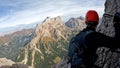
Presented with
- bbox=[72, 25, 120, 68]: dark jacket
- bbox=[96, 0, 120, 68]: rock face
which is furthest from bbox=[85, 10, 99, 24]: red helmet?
bbox=[96, 0, 120, 68]: rock face

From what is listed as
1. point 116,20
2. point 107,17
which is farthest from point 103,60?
point 116,20

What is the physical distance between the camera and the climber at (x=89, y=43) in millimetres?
10570

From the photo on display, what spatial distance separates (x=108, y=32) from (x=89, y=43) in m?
9.64

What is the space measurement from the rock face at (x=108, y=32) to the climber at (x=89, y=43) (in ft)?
20.0

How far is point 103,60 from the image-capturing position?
1873 cm

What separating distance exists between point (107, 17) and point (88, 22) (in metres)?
10.6

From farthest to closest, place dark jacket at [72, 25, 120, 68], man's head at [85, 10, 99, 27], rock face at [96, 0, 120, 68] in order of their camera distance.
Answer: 1. rock face at [96, 0, 120, 68]
2. man's head at [85, 10, 99, 27]
3. dark jacket at [72, 25, 120, 68]

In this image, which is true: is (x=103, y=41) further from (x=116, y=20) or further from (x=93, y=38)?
(x=116, y=20)

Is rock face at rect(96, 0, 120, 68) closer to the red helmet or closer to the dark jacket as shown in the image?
the dark jacket

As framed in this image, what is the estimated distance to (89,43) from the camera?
1060cm

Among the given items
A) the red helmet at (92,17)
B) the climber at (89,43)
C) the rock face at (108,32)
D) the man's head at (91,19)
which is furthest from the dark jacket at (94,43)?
the rock face at (108,32)

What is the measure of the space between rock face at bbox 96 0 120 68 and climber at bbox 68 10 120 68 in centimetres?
610

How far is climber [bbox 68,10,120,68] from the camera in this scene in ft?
34.7

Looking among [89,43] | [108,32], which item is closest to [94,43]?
[89,43]
